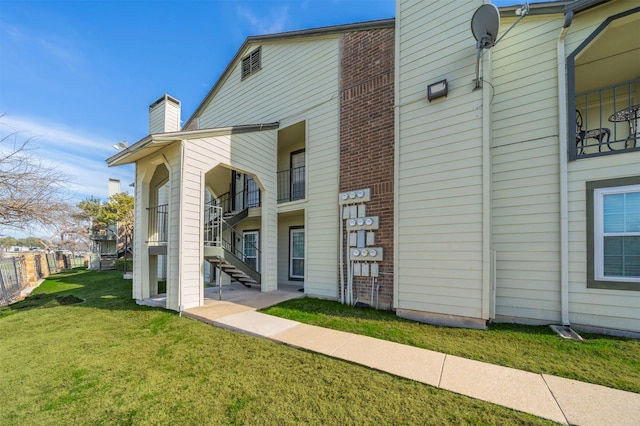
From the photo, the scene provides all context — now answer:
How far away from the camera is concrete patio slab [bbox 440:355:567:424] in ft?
8.01

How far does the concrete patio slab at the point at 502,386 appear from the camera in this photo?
244 centimetres

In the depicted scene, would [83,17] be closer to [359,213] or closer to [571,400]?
[359,213]

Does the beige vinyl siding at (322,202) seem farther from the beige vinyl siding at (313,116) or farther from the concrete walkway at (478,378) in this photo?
the concrete walkway at (478,378)

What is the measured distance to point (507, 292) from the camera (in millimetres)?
5016

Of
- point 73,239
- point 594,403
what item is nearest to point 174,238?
point 594,403

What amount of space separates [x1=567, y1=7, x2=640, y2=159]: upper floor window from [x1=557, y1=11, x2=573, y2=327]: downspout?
0.10 m

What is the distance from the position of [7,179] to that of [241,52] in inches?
334

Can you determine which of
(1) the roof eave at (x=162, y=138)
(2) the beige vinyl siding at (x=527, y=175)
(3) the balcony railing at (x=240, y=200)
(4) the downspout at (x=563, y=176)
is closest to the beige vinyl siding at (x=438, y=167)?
(2) the beige vinyl siding at (x=527, y=175)

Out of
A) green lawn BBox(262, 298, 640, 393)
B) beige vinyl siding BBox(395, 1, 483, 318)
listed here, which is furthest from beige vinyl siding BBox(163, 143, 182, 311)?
beige vinyl siding BBox(395, 1, 483, 318)

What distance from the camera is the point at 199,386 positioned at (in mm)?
2951

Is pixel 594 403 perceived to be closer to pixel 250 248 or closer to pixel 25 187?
pixel 250 248

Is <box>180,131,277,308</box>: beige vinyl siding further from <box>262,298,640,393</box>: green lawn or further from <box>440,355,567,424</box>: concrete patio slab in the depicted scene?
<box>440,355,567,424</box>: concrete patio slab

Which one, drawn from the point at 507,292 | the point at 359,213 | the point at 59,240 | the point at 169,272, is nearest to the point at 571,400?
the point at 507,292

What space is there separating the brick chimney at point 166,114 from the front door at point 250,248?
18.2 ft
